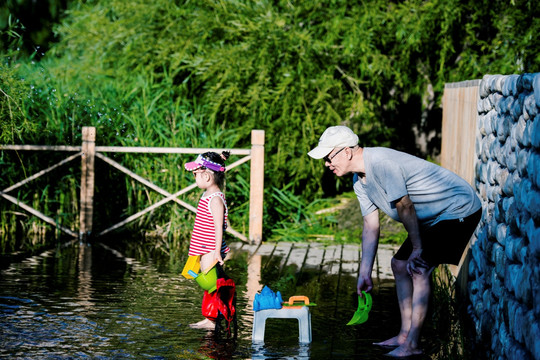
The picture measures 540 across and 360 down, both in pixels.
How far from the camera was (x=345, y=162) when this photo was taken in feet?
17.8

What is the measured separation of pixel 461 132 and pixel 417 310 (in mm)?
3235

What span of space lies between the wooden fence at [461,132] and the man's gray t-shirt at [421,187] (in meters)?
1.92

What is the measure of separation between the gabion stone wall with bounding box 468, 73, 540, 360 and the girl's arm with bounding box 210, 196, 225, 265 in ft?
6.39

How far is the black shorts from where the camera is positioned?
213 inches

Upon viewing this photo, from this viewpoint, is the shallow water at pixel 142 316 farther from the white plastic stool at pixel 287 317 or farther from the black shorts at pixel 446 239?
the black shorts at pixel 446 239

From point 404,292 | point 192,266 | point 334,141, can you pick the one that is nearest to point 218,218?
point 192,266

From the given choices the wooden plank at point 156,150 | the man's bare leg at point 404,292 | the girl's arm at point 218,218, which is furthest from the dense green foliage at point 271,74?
the man's bare leg at point 404,292

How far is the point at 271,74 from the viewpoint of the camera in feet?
38.7

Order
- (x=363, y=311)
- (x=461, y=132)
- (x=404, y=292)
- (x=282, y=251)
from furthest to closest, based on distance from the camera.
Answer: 1. (x=282, y=251)
2. (x=461, y=132)
3. (x=404, y=292)
4. (x=363, y=311)

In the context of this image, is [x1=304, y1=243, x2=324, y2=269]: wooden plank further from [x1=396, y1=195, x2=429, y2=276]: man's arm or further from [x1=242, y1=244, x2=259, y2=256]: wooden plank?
[x1=396, y1=195, x2=429, y2=276]: man's arm

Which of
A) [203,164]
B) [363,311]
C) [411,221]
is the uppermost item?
[203,164]

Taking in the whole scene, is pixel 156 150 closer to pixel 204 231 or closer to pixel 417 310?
pixel 204 231

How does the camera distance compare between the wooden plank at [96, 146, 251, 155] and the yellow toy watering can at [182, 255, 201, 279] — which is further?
the wooden plank at [96, 146, 251, 155]

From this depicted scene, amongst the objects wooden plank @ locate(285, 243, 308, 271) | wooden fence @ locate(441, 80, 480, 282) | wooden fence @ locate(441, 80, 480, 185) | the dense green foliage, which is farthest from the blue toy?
the dense green foliage
